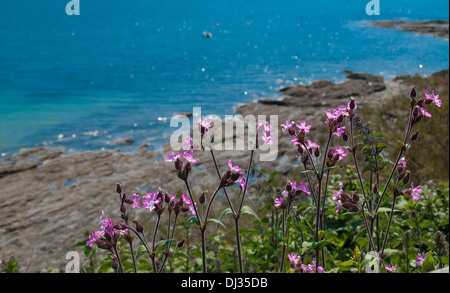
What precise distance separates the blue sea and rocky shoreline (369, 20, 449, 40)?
100 cm

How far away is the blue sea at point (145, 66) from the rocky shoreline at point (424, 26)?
3.29 ft

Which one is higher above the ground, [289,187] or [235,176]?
[235,176]

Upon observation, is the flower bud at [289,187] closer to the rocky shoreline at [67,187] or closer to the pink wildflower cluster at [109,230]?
the pink wildflower cluster at [109,230]

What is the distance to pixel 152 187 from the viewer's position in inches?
262

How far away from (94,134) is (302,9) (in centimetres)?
4173

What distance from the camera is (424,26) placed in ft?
93.5

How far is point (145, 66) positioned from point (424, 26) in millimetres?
20511

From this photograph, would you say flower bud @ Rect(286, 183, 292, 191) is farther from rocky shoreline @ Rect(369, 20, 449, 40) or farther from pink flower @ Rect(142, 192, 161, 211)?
rocky shoreline @ Rect(369, 20, 449, 40)

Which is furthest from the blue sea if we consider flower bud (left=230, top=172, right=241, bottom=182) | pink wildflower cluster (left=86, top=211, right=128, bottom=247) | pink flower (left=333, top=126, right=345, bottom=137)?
pink wildflower cluster (left=86, top=211, right=128, bottom=247)

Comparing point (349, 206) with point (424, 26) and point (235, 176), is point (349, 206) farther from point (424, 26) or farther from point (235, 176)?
point (424, 26)

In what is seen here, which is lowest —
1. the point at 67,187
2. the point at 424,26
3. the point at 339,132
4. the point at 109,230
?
the point at 67,187

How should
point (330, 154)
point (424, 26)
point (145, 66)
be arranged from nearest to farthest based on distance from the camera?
1. point (330, 154)
2. point (145, 66)
3. point (424, 26)

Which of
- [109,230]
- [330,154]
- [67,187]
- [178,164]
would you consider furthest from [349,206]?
[67,187]

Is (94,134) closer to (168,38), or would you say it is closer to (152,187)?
(152,187)
